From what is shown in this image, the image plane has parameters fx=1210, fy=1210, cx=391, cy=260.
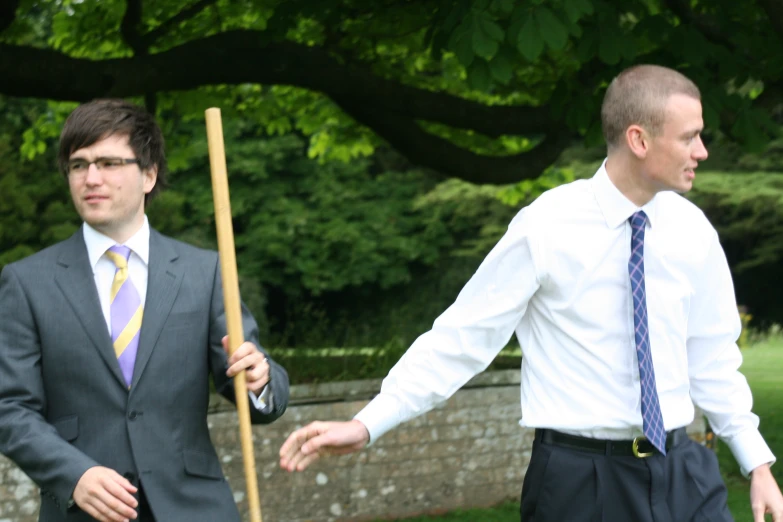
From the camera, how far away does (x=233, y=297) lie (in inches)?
129

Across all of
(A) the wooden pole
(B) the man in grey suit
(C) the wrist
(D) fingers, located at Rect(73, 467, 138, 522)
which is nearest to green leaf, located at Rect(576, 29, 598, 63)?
(C) the wrist

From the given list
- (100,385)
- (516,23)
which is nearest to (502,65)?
(516,23)

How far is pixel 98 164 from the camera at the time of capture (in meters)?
3.51

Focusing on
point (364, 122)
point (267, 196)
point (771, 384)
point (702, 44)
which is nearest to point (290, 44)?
point (364, 122)

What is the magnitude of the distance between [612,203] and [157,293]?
4.58ft

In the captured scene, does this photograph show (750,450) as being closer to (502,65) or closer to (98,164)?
(98,164)

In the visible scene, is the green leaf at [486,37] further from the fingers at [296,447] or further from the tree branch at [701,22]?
the fingers at [296,447]

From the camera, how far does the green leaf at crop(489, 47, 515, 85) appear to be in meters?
6.94

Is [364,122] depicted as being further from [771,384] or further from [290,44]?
[771,384]

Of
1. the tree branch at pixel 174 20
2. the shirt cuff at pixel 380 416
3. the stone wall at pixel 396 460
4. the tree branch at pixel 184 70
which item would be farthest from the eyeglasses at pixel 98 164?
the tree branch at pixel 174 20

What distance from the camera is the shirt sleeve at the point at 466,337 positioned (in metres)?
3.65

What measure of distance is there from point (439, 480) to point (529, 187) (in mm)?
7277

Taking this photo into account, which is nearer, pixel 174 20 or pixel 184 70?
pixel 184 70

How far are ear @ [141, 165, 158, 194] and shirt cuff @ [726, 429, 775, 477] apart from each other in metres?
2.01
